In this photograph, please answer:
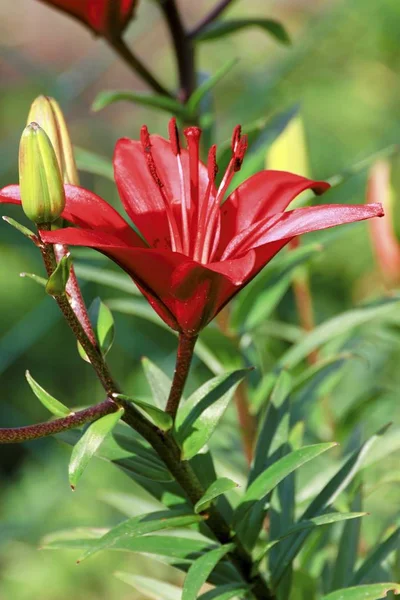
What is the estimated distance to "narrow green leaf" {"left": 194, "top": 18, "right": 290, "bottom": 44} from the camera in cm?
81

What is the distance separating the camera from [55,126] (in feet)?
1.67

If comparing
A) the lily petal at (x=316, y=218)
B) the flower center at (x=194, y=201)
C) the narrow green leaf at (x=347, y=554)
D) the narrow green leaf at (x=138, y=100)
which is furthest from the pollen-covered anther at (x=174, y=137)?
the narrow green leaf at (x=347, y=554)

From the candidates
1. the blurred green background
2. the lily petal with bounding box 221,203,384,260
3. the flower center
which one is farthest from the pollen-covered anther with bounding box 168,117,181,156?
the blurred green background

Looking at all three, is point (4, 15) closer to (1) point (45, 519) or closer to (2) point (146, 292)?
(1) point (45, 519)

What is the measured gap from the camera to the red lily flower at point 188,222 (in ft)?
1.48

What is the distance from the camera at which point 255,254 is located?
44cm

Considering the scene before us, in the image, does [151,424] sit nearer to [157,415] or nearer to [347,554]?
[157,415]

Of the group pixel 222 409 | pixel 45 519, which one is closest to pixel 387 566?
pixel 222 409

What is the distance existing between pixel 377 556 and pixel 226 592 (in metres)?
Answer: 0.13

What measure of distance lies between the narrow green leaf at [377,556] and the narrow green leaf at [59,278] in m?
0.33

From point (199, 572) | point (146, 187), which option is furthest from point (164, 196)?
point (199, 572)

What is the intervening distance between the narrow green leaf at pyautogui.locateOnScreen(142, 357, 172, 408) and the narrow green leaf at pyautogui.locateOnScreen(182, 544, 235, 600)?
112mm

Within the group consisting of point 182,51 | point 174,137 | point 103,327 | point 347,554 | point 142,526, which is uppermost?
point 182,51

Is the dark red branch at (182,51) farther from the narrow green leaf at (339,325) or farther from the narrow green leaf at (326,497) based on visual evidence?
the narrow green leaf at (326,497)
